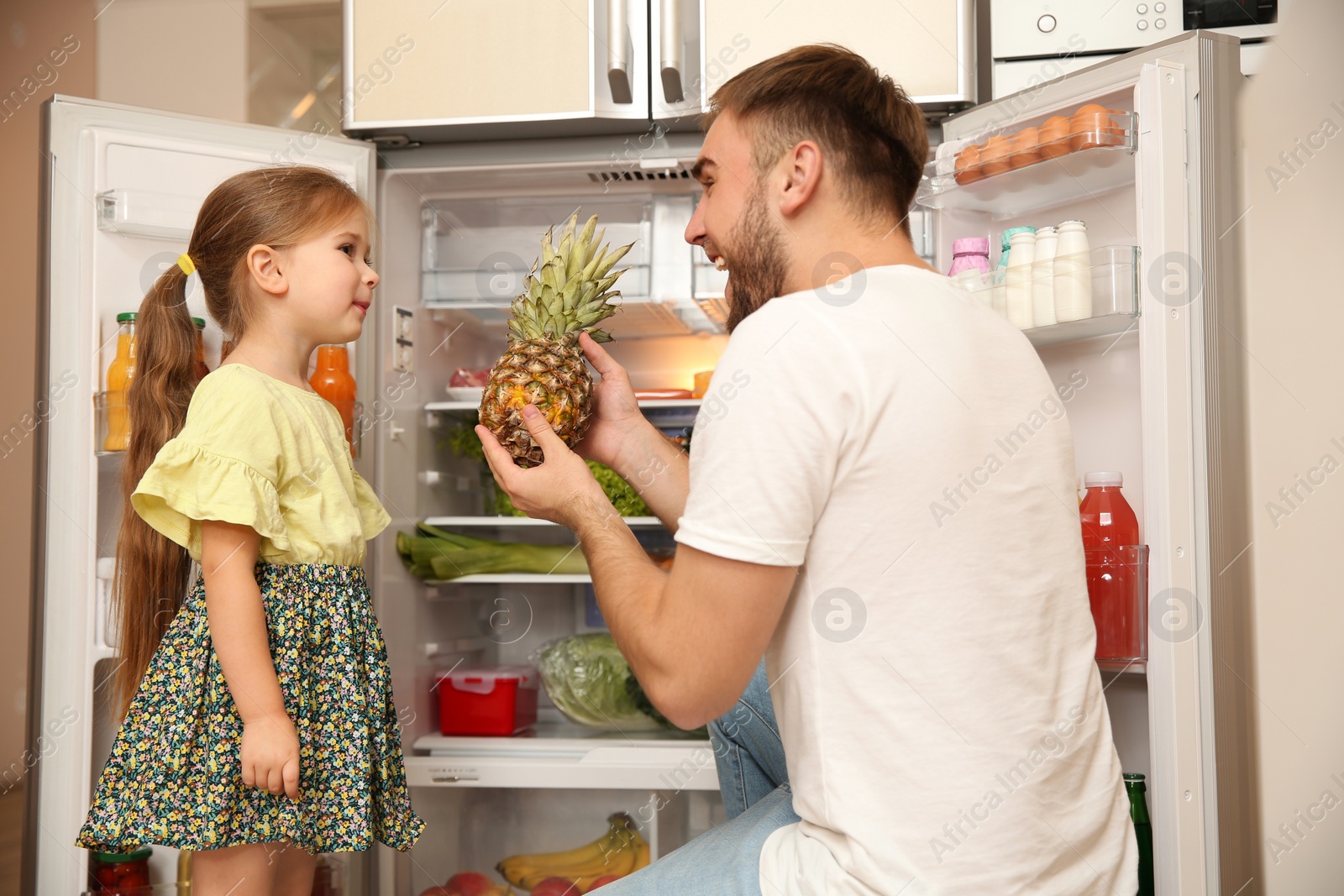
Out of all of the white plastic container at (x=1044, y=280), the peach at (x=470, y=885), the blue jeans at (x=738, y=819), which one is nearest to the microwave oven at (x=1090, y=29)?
the white plastic container at (x=1044, y=280)

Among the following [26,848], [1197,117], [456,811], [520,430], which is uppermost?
[1197,117]

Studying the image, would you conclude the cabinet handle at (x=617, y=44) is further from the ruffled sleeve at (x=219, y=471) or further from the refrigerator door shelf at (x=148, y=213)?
the ruffled sleeve at (x=219, y=471)

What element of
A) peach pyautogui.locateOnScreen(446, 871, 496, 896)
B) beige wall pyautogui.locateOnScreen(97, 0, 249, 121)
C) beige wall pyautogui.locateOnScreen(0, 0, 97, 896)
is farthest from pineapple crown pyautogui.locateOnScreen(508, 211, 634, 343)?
beige wall pyautogui.locateOnScreen(0, 0, 97, 896)

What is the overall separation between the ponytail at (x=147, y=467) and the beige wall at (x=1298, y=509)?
65.8 inches

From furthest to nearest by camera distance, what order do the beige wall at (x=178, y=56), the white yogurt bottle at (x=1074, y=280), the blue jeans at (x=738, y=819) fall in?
1. the beige wall at (x=178, y=56)
2. the white yogurt bottle at (x=1074, y=280)
3. the blue jeans at (x=738, y=819)

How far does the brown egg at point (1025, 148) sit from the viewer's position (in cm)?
153

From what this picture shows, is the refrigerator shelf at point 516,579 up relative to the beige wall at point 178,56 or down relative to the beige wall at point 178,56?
down

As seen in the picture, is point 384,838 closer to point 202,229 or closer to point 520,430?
point 520,430

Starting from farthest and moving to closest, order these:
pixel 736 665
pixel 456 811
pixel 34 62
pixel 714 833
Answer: pixel 34 62
pixel 456 811
pixel 714 833
pixel 736 665

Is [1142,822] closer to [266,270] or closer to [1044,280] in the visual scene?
[1044,280]

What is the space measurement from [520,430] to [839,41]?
1005mm

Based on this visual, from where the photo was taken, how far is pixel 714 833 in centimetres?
105

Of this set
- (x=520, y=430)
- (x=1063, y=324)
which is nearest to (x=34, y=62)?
(x=520, y=430)

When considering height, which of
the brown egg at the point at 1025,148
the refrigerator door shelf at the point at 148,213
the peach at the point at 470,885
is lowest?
the peach at the point at 470,885
